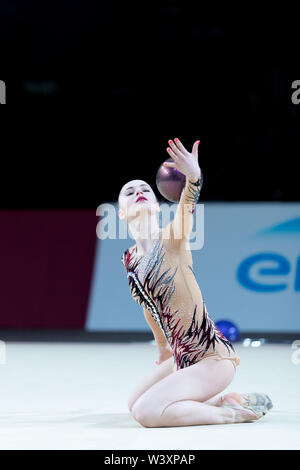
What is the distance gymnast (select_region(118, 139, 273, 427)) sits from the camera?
4.31 meters

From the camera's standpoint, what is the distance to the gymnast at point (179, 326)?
4309mm

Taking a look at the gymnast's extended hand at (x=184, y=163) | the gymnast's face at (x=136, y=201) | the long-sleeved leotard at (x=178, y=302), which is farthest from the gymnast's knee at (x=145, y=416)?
the gymnast's extended hand at (x=184, y=163)

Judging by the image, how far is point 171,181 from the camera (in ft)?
14.9

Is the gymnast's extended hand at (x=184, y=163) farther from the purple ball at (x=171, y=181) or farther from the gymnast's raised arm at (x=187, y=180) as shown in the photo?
the purple ball at (x=171, y=181)

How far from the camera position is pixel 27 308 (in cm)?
1235

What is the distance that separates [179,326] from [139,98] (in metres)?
10.1

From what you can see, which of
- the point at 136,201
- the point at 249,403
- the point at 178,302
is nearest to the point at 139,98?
the point at 136,201

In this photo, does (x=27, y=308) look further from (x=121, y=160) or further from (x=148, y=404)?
(x=148, y=404)

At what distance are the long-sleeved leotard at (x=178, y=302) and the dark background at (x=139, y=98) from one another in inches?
340

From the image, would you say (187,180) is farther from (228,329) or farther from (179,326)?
(228,329)

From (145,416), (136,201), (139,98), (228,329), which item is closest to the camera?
(145,416)

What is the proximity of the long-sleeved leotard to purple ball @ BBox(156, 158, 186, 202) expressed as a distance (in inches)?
7.0

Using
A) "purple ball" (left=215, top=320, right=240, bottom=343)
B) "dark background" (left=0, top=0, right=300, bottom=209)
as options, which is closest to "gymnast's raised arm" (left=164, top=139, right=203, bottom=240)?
"purple ball" (left=215, top=320, right=240, bottom=343)

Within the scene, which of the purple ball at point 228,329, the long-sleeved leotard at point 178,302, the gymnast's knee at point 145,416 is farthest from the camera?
the purple ball at point 228,329
